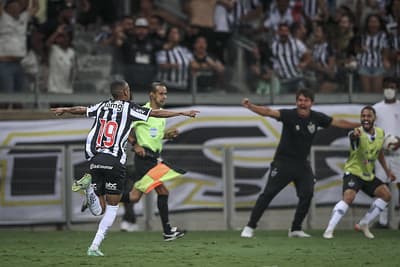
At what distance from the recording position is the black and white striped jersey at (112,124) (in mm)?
12719

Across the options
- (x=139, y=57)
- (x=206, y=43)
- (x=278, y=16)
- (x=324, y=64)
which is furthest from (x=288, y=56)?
(x=139, y=57)

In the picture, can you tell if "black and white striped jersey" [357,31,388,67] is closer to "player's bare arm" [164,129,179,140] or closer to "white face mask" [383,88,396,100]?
"white face mask" [383,88,396,100]

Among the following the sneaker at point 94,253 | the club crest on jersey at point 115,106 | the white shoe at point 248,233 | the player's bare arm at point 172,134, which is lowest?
the white shoe at point 248,233

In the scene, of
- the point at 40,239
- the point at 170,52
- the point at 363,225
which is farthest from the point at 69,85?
the point at 363,225

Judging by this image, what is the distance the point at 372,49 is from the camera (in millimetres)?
21062

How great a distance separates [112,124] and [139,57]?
724cm

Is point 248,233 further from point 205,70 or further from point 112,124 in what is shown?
point 205,70

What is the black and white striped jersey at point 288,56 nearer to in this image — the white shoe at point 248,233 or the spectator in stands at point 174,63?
the spectator in stands at point 174,63

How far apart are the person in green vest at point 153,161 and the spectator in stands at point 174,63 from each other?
4404mm

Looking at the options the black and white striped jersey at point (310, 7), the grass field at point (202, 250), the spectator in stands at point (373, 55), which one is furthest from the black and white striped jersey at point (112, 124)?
the black and white striped jersey at point (310, 7)

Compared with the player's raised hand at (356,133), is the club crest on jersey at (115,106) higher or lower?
higher

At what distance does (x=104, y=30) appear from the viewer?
2047 cm

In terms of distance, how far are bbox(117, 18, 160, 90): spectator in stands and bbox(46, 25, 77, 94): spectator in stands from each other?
39.8 inches

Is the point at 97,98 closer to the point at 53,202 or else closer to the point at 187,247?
the point at 53,202
